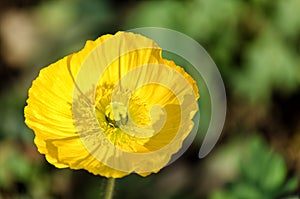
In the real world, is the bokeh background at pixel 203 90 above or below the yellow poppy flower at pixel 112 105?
above

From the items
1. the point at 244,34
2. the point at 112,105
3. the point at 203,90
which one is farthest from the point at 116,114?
the point at 244,34

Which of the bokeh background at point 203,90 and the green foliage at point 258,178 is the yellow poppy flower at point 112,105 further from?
the bokeh background at point 203,90

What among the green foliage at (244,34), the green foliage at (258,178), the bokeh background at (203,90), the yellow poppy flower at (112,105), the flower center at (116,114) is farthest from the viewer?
the green foliage at (244,34)

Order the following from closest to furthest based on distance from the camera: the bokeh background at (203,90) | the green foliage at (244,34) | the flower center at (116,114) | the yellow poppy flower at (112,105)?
the yellow poppy flower at (112,105), the flower center at (116,114), the bokeh background at (203,90), the green foliage at (244,34)

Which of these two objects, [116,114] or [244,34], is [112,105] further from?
[244,34]

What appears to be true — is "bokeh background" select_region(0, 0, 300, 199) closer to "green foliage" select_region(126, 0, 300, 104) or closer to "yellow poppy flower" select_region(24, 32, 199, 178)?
"green foliage" select_region(126, 0, 300, 104)

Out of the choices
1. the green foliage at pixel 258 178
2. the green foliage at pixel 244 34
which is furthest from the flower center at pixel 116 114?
the green foliage at pixel 244 34

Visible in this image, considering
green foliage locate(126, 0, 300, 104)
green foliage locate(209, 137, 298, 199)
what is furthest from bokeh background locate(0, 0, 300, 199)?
green foliage locate(209, 137, 298, 199)
